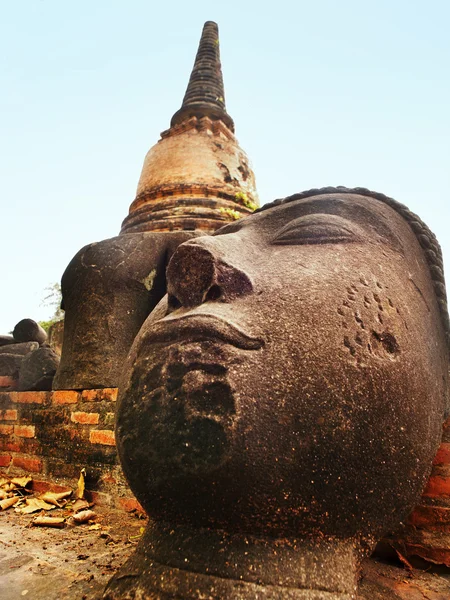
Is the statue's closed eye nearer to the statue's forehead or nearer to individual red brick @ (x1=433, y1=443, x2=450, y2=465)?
the statue's forehead

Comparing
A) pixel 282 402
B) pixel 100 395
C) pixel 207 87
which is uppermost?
pixel 207 87

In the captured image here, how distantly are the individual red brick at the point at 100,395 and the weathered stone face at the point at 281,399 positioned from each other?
1.18 m

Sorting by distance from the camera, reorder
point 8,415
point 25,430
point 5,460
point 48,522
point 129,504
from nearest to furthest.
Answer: point 48,522
point 129,504
point 25,430
point 5,460
point 8,415

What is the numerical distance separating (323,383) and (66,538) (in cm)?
141

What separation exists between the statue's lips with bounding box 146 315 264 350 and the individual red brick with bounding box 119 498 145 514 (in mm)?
1335

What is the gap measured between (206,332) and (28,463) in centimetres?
229

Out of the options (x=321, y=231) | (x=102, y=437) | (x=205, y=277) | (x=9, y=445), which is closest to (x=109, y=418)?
(x=102, y=437)

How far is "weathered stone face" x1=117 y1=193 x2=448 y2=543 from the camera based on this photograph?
1.11 meters

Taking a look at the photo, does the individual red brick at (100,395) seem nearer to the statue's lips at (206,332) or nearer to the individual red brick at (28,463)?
the individual red brick at (28,463)

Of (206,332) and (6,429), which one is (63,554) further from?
(6,429)

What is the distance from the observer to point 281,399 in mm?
1124

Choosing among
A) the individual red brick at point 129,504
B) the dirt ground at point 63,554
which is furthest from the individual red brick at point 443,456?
the individual red brick at point 129,504

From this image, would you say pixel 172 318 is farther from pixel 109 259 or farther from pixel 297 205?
pixel 109 259

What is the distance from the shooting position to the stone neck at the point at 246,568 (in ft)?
3.55
